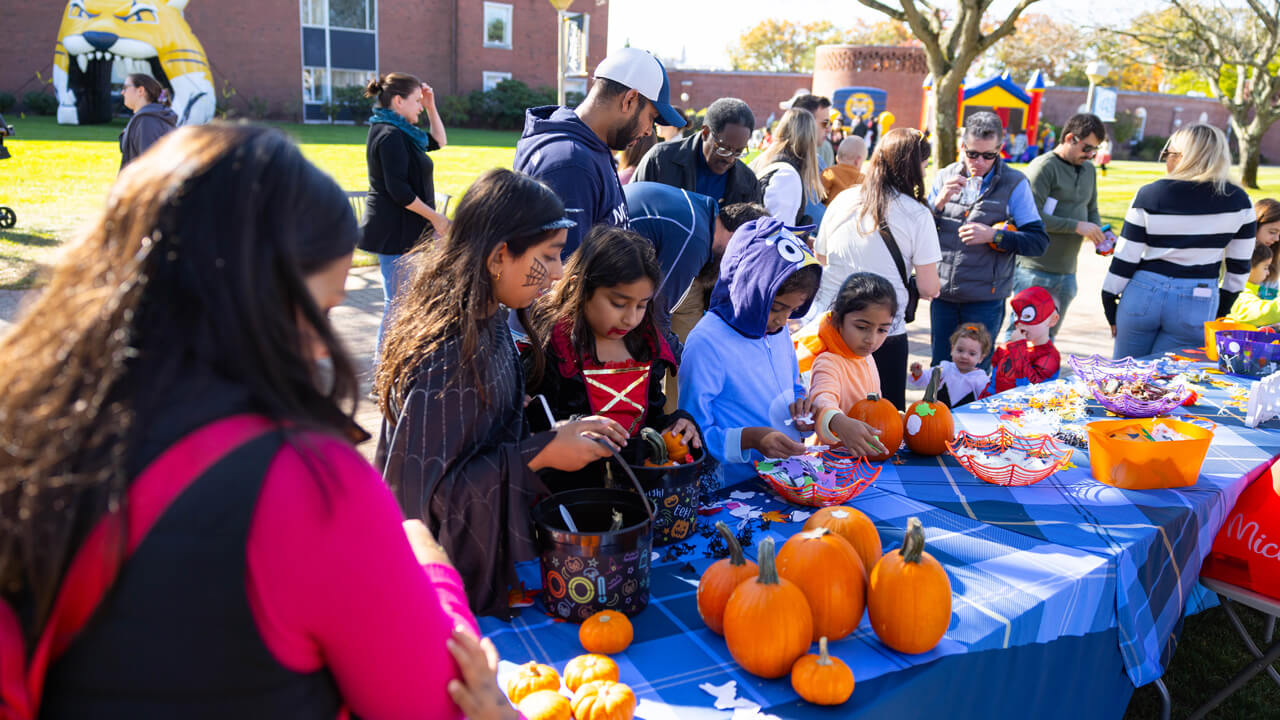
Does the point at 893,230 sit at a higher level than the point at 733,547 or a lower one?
higher

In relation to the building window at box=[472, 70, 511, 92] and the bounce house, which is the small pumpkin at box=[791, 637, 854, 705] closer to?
the bounce house

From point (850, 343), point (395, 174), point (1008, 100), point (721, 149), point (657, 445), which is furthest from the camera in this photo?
point (1008, 100)

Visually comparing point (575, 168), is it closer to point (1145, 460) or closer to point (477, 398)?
point (477, 398)

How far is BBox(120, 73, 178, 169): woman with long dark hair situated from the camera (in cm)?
625

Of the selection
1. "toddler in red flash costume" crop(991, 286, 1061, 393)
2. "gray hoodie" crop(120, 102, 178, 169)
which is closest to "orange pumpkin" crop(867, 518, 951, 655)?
"toddler in red flash costume" crop(991, 286, 1061, 393)

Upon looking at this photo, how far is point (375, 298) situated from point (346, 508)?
7.68 m

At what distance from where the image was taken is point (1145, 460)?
250cm

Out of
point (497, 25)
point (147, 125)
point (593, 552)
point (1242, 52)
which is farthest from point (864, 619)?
point (497, 25)

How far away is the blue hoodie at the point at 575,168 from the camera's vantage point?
287cm

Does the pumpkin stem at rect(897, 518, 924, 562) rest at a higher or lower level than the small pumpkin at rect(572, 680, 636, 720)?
higher

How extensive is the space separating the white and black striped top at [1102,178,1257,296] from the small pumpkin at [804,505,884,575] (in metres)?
3.32

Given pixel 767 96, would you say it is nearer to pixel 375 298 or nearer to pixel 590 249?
pixel 375 298

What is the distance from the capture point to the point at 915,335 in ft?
24.9

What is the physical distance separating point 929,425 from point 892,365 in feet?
4.66
